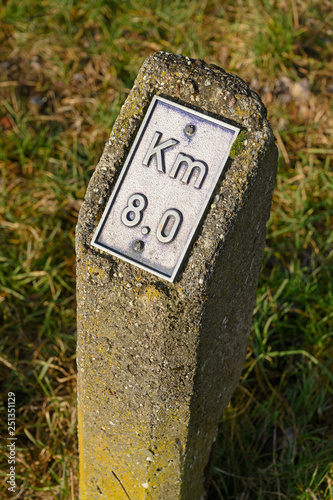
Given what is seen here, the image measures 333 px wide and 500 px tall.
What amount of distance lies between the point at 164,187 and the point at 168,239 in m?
0.14

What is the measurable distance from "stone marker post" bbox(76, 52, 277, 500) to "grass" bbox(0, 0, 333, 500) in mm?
914

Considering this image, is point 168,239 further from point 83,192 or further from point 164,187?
point 83,192

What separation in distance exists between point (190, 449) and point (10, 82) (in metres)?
2.89

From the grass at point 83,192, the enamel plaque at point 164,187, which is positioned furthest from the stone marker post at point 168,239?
the grass at point 83,192

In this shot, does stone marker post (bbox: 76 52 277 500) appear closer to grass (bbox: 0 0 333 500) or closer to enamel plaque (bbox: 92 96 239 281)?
enamel plaque (bbox: 92 96 239 281)

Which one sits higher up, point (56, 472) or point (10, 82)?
point (10, 82)

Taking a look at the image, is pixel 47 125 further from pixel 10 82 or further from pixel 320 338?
pixel 320 338

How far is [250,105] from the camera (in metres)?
1.30

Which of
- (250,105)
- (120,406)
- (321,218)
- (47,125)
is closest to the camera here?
(250,105)

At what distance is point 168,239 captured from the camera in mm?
1241

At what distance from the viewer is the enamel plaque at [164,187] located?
1244 mm

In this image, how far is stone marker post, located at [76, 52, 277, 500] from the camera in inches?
49.0

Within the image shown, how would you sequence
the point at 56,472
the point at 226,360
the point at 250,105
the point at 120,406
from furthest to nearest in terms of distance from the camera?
the point at 56,472 < the point at 226,360 < the point at 120,406 < the point at 250,105

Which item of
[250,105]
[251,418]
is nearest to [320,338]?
[251,418]
